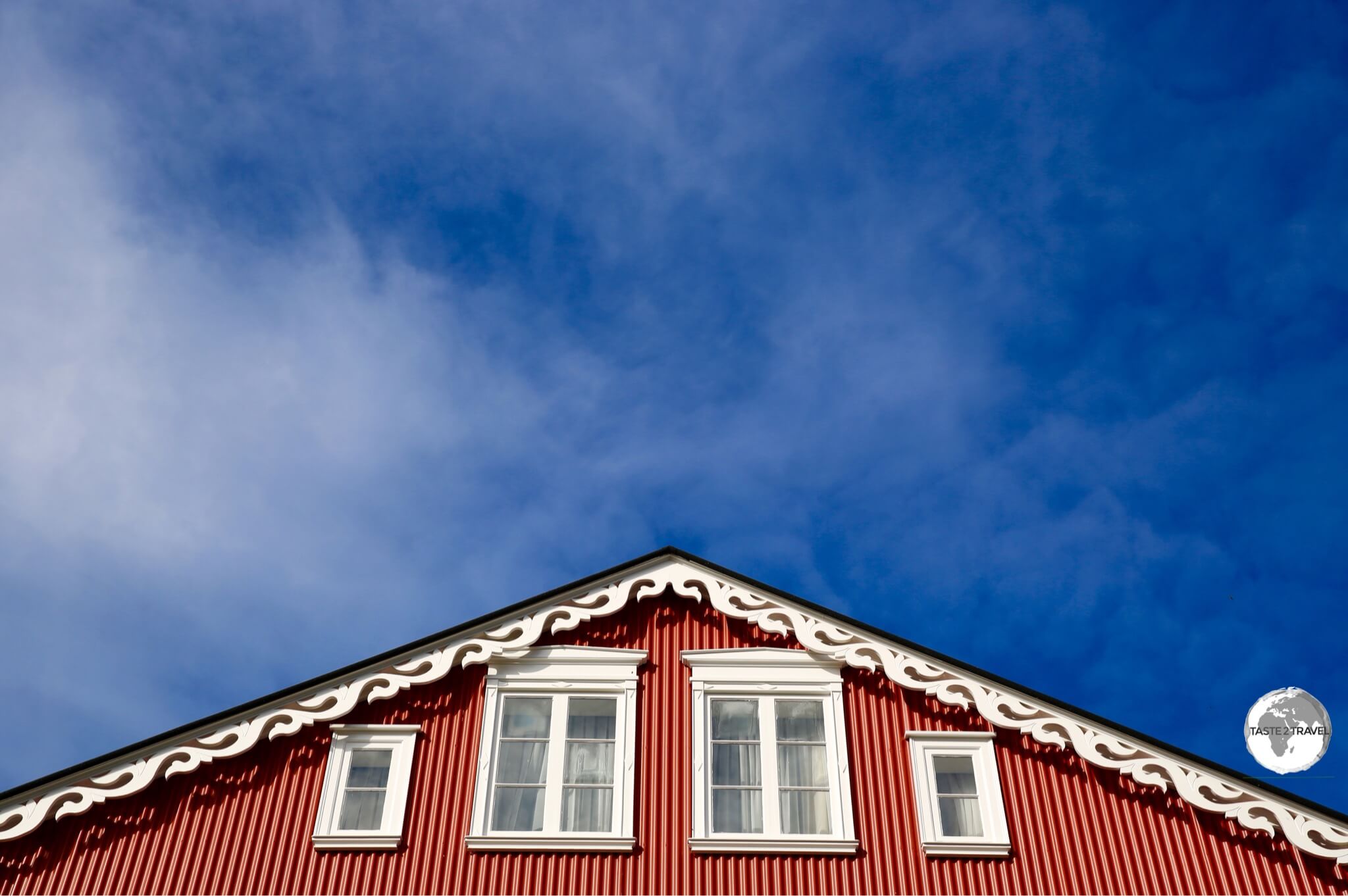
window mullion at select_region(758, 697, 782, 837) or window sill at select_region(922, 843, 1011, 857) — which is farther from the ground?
window mullion at select_region(758, 697, 782, 837)

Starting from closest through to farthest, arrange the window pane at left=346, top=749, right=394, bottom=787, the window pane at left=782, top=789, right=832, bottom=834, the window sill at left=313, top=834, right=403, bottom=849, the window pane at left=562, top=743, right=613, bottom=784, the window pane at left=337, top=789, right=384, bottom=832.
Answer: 1. the window sill at left=313, top=834, right=403, bottom=849
2. the window pane at left=337, top=789, right=384, bottom=832
3. the window pane at left=782, top=789, right=832, bottom=834
4. the window pane at left=346, top=749, right=394, bottom=787
5. the window pane at left=562, top=743, right=613, bottom=784

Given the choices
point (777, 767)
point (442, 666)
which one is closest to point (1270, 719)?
point (777, 767)

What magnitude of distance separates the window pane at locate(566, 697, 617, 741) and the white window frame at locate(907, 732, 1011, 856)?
13.0ft

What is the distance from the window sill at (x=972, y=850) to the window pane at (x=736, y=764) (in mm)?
2365

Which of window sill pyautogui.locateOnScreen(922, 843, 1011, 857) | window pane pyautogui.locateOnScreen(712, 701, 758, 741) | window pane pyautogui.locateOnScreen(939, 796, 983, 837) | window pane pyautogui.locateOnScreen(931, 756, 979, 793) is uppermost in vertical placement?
window pane pyautogui.locateOnScreen(712, 701, 758, 741)

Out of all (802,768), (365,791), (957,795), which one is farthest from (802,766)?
(365,791)

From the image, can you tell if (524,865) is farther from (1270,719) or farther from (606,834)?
(1270,719)

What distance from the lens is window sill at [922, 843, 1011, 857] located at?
45.8ft

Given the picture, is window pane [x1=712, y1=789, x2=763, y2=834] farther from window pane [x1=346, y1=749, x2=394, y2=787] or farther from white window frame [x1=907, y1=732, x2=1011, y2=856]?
window pane [x1=346, y1=749, x2=394, y2=787]

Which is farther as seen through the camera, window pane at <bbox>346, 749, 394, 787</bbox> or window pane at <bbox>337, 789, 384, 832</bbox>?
window pane at <bbox>346, 749, 394, 787</bbox>

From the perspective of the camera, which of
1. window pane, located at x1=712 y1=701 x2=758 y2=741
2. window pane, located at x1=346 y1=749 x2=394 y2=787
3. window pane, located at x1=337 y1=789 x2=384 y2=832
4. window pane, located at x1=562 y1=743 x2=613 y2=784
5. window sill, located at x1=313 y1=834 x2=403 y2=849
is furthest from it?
window pane, located at x1=712 y1=701 x2=758 y2=741

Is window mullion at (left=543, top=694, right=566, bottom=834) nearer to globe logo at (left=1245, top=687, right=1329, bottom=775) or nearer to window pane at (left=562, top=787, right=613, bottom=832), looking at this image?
window pane at (left=562, top=787, right=613, bottom=832)

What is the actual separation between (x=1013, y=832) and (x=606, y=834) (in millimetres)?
5064

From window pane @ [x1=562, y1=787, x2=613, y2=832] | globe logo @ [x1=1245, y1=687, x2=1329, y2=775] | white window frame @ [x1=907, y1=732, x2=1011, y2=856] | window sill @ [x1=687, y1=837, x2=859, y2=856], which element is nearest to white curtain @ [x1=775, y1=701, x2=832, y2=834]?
window sill @ [x1=687, y1=837, x2=859, y2=856]
